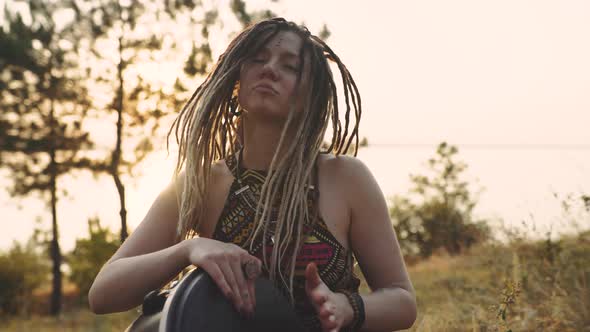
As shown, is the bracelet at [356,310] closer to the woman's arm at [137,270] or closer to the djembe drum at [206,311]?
the djembe drum at [206,311]

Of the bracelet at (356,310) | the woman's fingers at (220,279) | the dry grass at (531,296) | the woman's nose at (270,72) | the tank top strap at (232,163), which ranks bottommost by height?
the dry grass at (531,296)

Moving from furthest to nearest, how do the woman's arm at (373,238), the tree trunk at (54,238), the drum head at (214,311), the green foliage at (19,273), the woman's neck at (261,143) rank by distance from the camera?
the green foliage at (19,273)
the tree trunk at (54,238)
the woman's neck at (261,143)
the woman's arm at (373,238)
the drum head at (214,311)

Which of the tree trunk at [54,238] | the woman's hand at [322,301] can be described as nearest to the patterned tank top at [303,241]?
the woman's hand at [322,301]

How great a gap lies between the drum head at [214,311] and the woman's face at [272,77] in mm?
647

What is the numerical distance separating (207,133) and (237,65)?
0.25 meters

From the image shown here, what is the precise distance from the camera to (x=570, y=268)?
14.6 ft

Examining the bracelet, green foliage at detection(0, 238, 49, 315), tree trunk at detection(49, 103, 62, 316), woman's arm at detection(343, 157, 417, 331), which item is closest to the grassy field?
woman's arm at detection(343, 157, 417, 331)

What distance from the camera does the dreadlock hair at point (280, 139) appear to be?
1854 millimetres

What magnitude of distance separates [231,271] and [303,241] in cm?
44

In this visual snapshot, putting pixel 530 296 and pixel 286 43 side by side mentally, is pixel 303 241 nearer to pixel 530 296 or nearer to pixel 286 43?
pixel 286 43

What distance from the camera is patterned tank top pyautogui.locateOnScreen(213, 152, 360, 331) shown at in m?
1.81

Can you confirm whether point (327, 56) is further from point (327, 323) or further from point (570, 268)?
point (570, 268)

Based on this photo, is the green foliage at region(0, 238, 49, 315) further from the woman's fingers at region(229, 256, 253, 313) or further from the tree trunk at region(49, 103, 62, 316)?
the woman's fingers at region(229, 256, 253, 313)

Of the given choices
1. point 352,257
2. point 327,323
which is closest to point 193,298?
point 327,323
